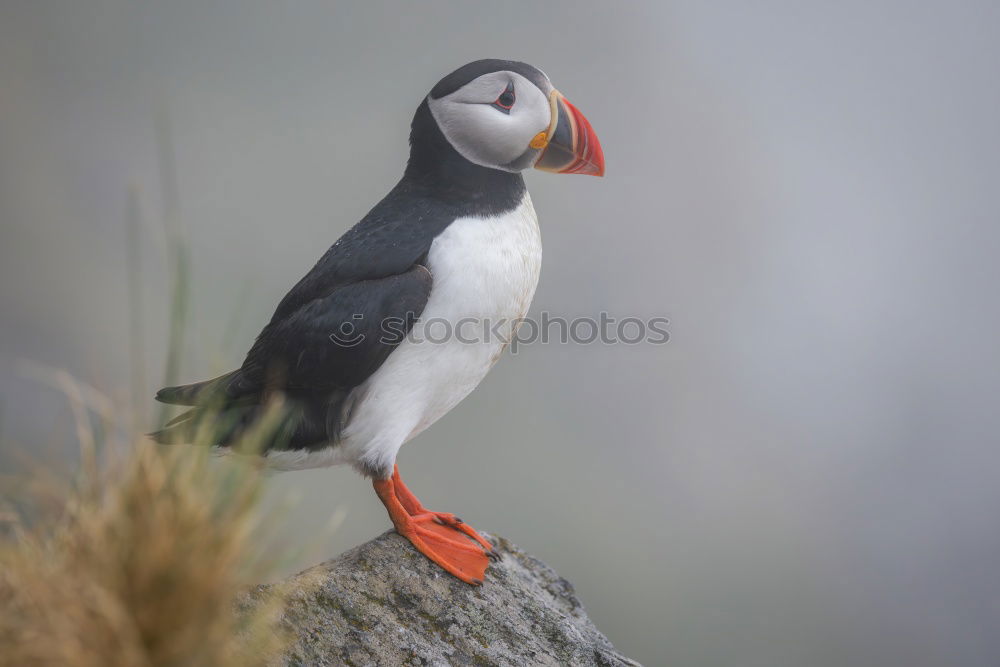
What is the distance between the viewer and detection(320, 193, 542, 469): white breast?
2459mm

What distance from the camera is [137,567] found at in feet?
5.00

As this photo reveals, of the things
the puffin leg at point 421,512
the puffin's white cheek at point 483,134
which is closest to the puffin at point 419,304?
the puffin's white cheek at point 483,134

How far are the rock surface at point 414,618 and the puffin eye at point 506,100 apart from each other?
4.16 ft

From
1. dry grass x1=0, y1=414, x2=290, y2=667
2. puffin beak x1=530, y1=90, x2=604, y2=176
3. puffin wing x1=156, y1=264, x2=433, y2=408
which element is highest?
puffin beak x1=530, y1=90, x2=604, y2=176

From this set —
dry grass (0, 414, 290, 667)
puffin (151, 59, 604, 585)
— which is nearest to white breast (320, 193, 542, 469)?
puffin (151, 59, 604, 585)

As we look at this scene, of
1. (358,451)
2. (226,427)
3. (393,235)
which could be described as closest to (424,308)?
(393,235)

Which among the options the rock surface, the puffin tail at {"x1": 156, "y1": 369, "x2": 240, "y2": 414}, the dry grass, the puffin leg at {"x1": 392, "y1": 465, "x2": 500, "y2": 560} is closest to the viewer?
the dry grass

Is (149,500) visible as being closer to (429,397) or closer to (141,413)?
(141,413)

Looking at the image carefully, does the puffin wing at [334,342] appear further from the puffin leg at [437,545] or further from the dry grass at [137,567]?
the dry grass at [137,567]

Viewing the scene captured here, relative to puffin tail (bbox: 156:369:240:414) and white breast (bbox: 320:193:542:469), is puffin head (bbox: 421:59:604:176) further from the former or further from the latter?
puffin tail (bbox: 156:369:240:414)

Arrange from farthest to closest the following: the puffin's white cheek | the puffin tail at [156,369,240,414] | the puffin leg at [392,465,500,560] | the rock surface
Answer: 1. the puffin leg at [392,465,500,560]
2. the puffin's white cheek
3. the puffin tail at [156,369,240,414]
4. the rock surface

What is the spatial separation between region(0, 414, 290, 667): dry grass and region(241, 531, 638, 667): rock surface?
502mm

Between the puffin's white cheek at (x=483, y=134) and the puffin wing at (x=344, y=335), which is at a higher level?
the puffin's white cheek at (x=483, y=134)

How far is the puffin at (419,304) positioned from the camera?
244 cm
